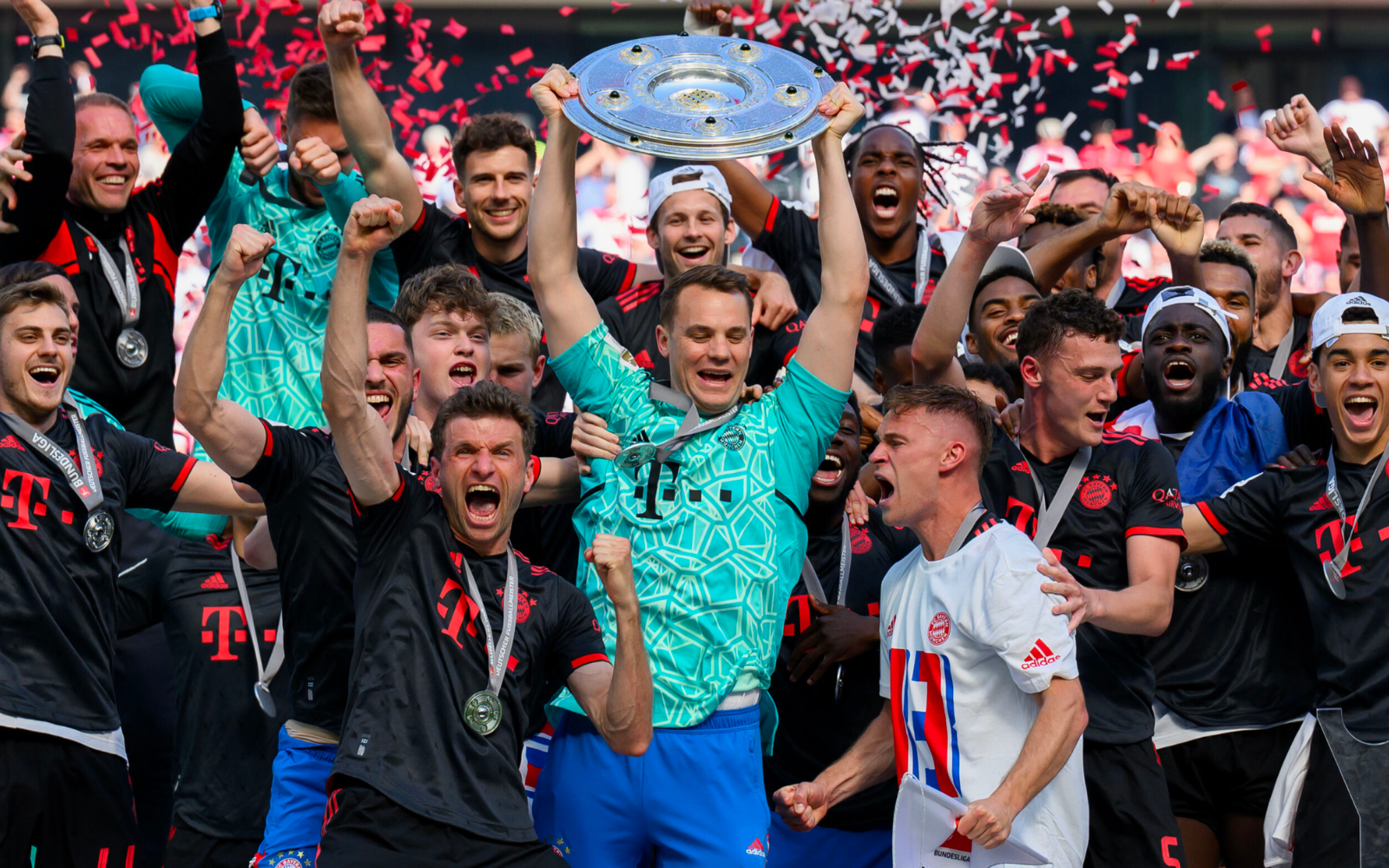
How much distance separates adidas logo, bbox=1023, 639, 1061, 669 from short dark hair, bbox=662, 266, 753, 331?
164cm

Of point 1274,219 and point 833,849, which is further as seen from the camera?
point 1274,219

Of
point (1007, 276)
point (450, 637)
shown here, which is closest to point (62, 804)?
point (450, 637)

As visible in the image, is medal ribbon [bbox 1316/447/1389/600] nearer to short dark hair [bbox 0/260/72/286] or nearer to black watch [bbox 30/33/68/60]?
short dark hair [bbox 0/260/72/286]

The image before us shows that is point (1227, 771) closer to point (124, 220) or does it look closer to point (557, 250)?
point (557, 250)

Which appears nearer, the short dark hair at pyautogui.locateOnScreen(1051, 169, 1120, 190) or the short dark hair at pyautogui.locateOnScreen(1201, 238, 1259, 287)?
the short dark hair at pyautogui.locateOnScreen(1201, 238, 1259, 287)

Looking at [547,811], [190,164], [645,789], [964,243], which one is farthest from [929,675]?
[190,164]

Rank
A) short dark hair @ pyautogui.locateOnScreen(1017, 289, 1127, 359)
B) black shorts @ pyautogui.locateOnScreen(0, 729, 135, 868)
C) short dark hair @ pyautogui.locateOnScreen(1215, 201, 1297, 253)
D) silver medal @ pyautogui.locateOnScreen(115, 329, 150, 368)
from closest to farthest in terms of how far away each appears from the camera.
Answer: black shorts @ pyautogui.locateOnScreen(0, 729, 135, 868) → short dark hair @ pyautogui.locateOnScreen(1017, 289, 1127, 359) → silver medal @ pyautogui.locateOnScreen(115, 329, 150, 368) → short dark hair @ pyautogui.locateOnScreen(1215, 201, 1297, 253)

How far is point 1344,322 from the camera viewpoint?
6035 millimetres

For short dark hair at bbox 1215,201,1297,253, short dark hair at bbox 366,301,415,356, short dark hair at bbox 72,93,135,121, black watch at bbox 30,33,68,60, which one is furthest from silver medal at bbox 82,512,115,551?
short dark hair at bbox 1215,201,1297,253

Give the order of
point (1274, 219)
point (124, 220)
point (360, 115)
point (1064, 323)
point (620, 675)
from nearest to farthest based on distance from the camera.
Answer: point (620, 675) → point (1064, 323) → point (360, 115) → point (124, 220) → point (1274, 219)

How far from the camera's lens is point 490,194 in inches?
271

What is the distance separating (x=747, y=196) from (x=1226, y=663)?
9.77 feet

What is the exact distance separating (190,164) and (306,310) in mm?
768

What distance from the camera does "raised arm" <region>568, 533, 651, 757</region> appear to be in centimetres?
473
